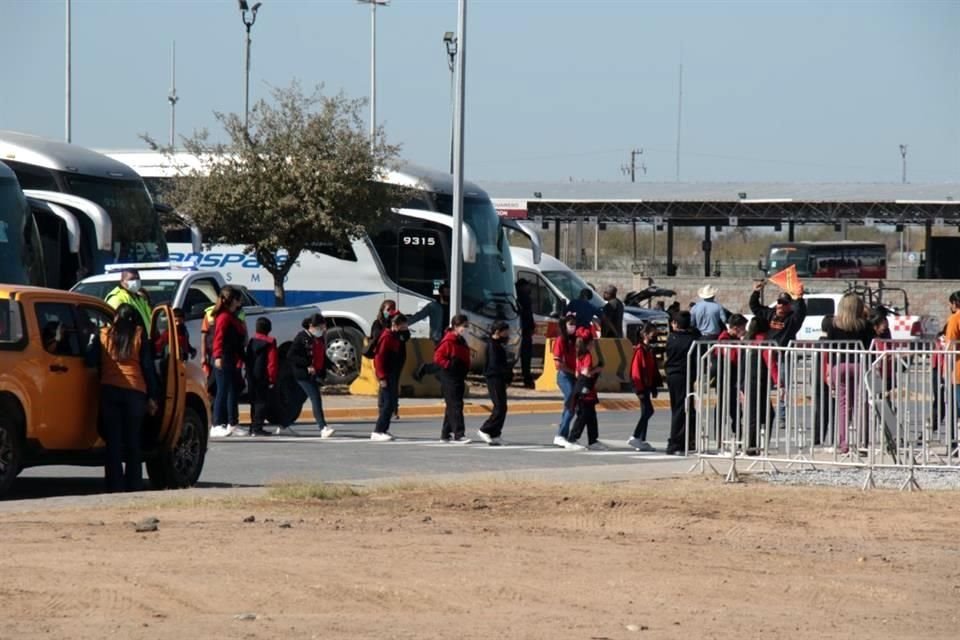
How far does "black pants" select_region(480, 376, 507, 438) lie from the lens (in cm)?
2081

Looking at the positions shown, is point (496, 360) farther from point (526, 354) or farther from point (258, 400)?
point (526, 354)

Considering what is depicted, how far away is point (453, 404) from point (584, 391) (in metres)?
1.63

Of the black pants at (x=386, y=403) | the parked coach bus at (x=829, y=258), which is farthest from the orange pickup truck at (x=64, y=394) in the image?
the parked coach bus at (x=829, y=258)

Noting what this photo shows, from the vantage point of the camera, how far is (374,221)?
3209 centimetres

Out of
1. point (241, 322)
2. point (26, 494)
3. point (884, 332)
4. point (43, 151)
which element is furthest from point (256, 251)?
point (26, 494)

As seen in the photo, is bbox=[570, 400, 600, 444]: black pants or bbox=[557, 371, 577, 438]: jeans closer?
bbox=[570, 400, 600, 444]: black pants

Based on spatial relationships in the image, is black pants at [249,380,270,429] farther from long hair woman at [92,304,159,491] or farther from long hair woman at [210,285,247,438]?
long hair woman at [92,304,159,491]

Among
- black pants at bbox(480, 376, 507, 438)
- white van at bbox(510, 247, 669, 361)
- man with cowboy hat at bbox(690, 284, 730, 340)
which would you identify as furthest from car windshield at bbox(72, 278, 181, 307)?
white van at bbox(510, 247, 669, 361)

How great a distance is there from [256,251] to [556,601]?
23.2 meters

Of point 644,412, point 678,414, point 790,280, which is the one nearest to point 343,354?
point 790,280

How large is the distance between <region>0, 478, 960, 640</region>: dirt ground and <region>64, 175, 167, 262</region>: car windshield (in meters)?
17.3

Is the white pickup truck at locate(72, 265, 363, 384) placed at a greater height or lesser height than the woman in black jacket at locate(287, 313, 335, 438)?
greater

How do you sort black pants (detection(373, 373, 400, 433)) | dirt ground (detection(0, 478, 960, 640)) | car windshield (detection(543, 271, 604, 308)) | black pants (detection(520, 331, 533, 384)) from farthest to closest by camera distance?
car windshield (detection(543, 271, 604, 308)) < black pants (detection(520, 331, 533, 384)) < black pants (detection(373, 373, 400, 433)) < dirt ground (detection(0, 478, 960, 640))

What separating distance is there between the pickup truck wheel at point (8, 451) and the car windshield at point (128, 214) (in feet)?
54.5
